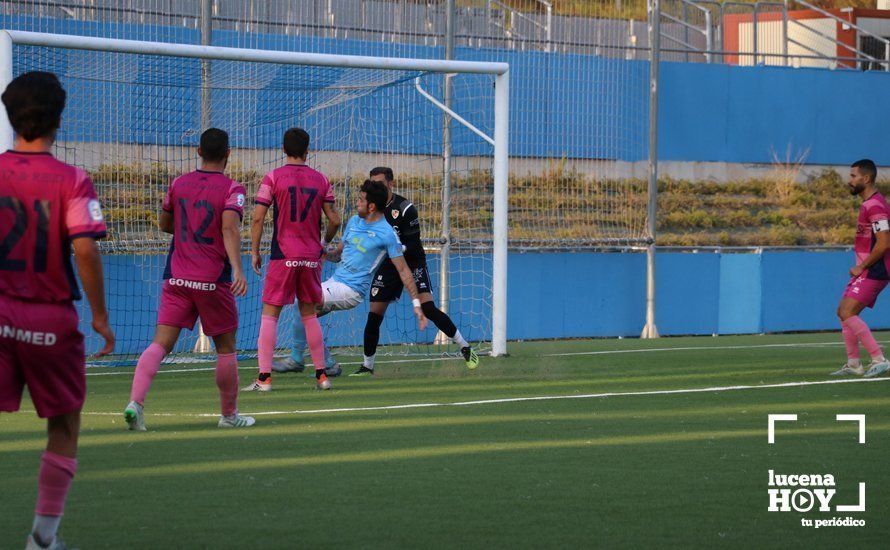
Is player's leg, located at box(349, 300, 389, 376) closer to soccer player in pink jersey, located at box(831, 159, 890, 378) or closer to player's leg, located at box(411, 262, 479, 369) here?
player's leg, located at box(411, 262, 479, 369)

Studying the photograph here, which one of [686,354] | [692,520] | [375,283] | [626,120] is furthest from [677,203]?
[692,520]

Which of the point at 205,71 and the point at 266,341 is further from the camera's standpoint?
the point at 205,71

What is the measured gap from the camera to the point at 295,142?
11031mm

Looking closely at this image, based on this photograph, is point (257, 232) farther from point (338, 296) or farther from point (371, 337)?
point (371, 337)

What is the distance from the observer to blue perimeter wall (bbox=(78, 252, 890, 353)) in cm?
1898

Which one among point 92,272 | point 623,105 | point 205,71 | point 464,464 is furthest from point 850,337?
point 92,272

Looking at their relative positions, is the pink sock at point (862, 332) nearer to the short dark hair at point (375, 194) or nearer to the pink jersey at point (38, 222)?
the short dark hair at point (375, 194)

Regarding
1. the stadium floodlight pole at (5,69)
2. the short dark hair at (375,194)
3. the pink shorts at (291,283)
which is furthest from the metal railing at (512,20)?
the stadium floodlight pole at (5,69)

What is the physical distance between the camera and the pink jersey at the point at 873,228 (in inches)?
494

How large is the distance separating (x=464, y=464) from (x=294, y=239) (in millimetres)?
4324

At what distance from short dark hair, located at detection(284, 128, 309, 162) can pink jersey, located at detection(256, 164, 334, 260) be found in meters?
0.14

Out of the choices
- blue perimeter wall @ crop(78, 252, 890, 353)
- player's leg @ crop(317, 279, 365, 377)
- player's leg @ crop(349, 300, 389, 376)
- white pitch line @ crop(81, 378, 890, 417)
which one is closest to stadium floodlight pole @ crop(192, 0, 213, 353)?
blue perimeter wall @ crop(78, 252, 890, 353)

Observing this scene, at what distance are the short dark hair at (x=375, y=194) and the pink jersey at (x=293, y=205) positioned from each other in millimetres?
928

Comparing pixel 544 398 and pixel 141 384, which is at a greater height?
pixel 141 384
